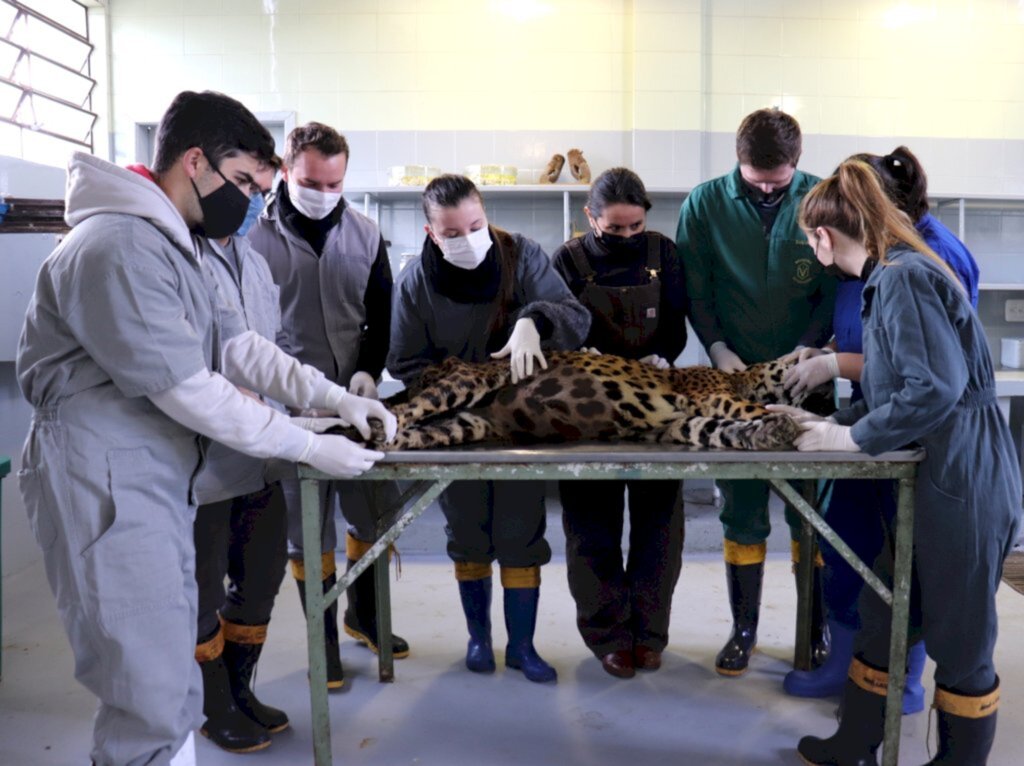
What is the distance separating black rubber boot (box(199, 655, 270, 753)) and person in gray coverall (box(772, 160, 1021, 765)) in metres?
1.69

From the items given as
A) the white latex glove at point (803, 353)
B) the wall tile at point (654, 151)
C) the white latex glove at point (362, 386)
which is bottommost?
the white latex glove at point (362, 386)

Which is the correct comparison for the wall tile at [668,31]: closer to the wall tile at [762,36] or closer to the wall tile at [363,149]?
the wall tile at [762,36]

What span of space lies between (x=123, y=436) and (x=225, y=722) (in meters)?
1.16

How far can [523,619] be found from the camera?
9.95 ft

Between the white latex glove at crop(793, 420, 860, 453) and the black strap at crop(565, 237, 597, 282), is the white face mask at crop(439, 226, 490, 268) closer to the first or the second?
the black strap at crop(565, 237, 597, 282)

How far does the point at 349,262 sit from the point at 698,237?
1.17m

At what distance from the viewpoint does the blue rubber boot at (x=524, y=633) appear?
3008 mm

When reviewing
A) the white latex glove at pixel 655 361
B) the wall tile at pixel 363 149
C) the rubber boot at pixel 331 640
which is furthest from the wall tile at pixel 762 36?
the rubber boot at pixel 331 640

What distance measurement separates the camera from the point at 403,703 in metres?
2.89

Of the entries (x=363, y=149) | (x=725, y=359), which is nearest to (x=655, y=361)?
(x=725, y=359)

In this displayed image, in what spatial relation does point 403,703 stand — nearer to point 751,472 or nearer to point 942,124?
point 751,472

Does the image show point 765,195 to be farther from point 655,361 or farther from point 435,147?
point 435,147

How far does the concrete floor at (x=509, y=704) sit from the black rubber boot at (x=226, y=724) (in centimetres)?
3

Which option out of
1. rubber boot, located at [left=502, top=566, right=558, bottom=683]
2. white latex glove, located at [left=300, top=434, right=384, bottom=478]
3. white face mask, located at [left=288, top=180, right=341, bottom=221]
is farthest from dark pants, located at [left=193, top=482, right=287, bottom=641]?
white face mask, located at [left=288, top=180, right=341, bottom=221]
